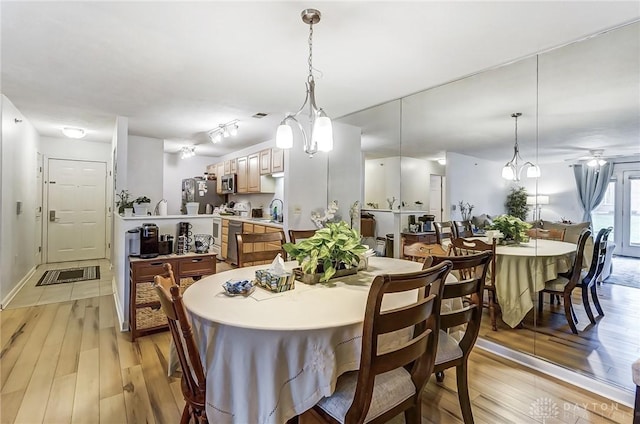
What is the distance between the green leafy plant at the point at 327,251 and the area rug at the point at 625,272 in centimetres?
202

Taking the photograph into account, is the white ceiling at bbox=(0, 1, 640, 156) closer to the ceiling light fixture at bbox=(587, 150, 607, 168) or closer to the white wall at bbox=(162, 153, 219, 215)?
the ceiling light fixture at bbox=(587, 150, 607, 168)

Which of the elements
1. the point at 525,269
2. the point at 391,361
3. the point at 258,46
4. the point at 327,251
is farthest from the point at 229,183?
the point at 391,361

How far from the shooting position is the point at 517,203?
2.72 metres

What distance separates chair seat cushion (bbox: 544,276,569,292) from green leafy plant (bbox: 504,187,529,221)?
22.6 inches

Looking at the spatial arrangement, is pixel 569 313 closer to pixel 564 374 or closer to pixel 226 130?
pixel 564 374

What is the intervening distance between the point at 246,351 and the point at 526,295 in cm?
256

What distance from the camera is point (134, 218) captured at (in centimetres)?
306

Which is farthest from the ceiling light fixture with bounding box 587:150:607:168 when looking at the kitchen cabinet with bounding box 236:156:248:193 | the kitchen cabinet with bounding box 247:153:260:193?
the kitchen cabinet with bounding box 236:156:248:193

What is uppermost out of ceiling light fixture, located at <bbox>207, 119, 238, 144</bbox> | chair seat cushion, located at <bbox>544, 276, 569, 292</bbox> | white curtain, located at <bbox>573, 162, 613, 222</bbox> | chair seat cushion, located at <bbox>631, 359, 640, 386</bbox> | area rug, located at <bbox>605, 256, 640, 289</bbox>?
ceiling light fixture, located at <bbox>207, 119, 238, 144</bbox>

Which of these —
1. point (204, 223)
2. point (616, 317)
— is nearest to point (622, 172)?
point (616, 317)

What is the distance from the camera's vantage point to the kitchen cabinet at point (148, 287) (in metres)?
2.75

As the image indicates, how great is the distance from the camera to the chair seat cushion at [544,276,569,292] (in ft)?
8.48

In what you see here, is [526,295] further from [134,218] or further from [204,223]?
[134,218]

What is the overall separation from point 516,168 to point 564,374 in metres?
1.63
